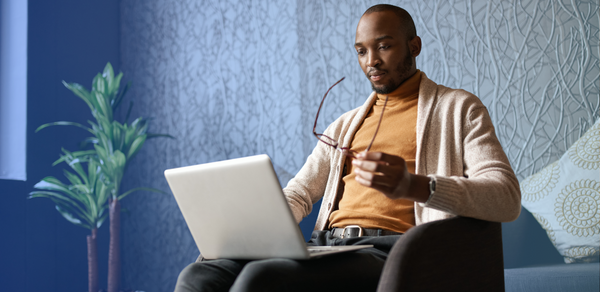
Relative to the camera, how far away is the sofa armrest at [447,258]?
Answer: 84 cm

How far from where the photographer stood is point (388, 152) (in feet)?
4.33

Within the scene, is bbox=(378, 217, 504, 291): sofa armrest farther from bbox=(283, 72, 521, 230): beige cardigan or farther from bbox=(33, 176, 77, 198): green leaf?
bbox=(33, 176, 77, 198): green leaf

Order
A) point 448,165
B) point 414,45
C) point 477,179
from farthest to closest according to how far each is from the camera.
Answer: point 414,45 < point 448,165 < point 477,179

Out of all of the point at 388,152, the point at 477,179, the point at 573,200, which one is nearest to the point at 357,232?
the point at 388,152

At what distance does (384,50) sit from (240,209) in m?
0.71

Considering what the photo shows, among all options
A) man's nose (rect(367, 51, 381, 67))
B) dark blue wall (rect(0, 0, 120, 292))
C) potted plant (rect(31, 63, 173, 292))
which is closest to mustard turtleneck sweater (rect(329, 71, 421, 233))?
man's nose (rect(367, 51, 381, 67))

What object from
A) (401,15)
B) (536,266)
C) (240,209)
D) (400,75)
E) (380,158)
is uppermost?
(401,15)

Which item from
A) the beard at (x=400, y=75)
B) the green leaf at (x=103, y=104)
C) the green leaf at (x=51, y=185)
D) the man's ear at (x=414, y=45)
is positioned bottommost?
the green leaf at (x=51, y=185)

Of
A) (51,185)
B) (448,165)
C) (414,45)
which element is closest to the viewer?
(448,165)

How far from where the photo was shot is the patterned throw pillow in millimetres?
1746

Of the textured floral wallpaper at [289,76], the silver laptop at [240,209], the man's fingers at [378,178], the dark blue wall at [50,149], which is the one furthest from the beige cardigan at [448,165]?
the dark blue wall at [50,149]

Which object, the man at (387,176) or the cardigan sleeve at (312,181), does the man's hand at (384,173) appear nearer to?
the man at (387,176)

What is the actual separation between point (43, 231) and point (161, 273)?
0.76 m

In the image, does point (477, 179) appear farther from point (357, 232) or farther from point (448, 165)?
point (357, 232)
